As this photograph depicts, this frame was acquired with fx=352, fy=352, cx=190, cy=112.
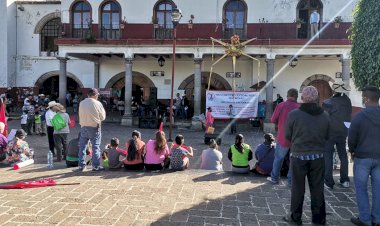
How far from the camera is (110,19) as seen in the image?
18.6 meters

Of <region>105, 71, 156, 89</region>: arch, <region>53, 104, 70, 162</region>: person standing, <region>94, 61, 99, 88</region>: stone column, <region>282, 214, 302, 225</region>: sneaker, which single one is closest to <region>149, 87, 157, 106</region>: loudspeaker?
<region>105, 71, 156, 89</region>: arch

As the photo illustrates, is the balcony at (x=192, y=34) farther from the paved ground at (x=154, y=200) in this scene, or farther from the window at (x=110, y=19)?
the paved ground at (x=154, y=200)

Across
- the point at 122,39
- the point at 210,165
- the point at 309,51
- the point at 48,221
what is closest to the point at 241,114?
the point at 309,51

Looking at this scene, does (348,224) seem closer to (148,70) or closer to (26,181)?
(26,181)

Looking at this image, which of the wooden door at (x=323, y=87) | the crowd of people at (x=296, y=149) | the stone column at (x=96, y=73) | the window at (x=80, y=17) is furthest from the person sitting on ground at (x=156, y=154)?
the stone column at (x=96, y=73)

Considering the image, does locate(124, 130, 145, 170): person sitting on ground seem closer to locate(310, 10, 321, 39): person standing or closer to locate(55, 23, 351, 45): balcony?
locate(55, 23, 351, 45): balcony

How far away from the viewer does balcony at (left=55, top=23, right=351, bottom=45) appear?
16.3 metres

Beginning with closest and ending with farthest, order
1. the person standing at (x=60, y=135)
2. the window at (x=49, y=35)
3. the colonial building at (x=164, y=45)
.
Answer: the person standing at (x=60, y=135), the colonial building at (x=164, y=45), the window at (x=49, y=35)

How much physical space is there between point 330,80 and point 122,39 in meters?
10.9

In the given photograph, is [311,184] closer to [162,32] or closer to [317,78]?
[162,32]

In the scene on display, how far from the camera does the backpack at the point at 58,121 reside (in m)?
8.16

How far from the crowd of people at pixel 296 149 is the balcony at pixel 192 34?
862 cm

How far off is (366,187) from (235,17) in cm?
1490

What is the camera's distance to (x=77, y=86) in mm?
21594
